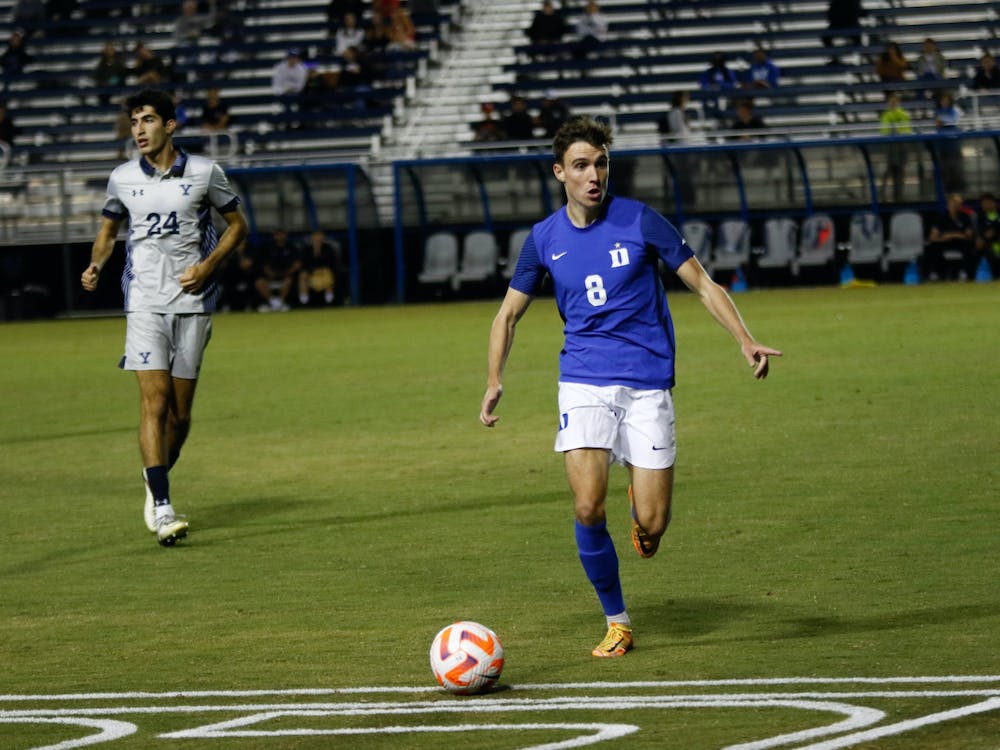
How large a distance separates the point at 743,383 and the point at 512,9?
22.8 metres

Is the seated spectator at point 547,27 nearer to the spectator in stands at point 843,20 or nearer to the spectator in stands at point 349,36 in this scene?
the spectator in stands at point 349,36

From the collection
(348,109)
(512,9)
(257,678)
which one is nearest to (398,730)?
(257,678)

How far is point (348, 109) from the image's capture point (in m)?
34.7

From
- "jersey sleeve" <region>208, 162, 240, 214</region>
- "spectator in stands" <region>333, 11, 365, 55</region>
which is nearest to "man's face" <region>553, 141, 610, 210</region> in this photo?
"jersey sleeve" <region>208, 162, 240, 214</region>

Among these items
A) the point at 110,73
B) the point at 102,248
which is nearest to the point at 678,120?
the point at 110,73

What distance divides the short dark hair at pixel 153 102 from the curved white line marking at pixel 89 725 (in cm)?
464

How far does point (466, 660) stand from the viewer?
6117 millimetres

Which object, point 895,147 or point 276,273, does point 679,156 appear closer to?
point 895,147

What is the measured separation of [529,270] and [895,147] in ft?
78.9

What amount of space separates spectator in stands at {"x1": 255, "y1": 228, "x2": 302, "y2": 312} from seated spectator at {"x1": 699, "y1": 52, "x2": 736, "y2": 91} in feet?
26.9

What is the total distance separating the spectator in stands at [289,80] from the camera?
116ft

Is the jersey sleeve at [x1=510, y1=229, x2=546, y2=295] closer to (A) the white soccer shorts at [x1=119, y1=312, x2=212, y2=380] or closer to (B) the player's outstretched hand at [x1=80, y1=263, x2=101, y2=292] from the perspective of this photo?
(A) the white soccer shorts at [x1=119, y1=312, x2=212, y2=380]

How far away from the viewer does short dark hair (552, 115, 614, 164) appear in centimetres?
677

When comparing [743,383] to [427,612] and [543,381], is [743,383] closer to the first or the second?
[543,381]
